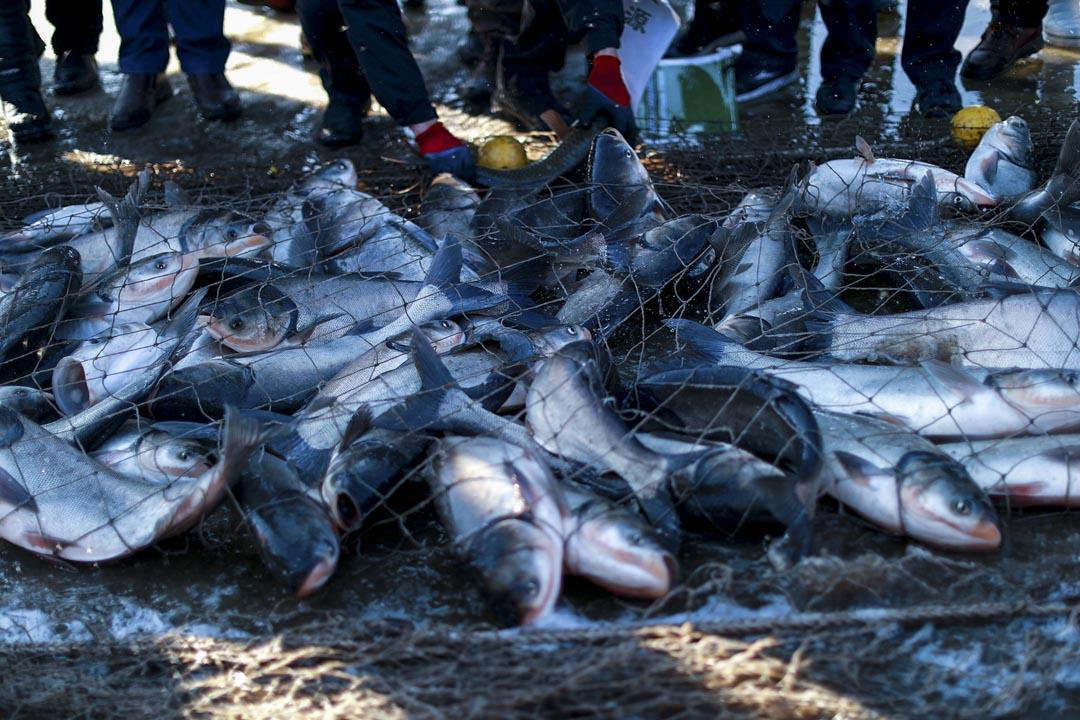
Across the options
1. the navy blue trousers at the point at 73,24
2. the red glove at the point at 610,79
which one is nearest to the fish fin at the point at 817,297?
the red glove at the point at 610,79

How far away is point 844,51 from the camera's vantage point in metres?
5.68

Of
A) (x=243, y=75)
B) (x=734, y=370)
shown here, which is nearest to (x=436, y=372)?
(x=734, y=370)

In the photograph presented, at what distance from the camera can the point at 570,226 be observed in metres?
3.94

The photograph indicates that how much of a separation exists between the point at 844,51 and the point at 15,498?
16.7 feet

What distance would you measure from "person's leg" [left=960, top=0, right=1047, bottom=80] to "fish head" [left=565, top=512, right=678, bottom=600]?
16.5ft

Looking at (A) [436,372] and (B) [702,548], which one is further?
(A) [436,372]

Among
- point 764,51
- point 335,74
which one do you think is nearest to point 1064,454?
point 764,51

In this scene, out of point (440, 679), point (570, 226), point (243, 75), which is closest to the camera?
point (440, 679)

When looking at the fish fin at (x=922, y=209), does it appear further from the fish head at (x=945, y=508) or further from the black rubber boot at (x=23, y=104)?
the black rubber boot at (x=23, y=104)

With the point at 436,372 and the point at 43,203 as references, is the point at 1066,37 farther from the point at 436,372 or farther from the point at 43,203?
the point at 43,203

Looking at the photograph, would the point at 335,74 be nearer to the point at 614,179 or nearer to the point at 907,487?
the point at 614,179

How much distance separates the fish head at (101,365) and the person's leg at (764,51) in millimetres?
3998

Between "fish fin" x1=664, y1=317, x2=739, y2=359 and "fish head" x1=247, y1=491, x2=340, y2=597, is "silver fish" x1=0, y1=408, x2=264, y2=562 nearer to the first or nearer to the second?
"fish head" x1=247, y1=491, x2=340, y2=597

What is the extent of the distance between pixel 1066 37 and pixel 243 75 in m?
5.96
